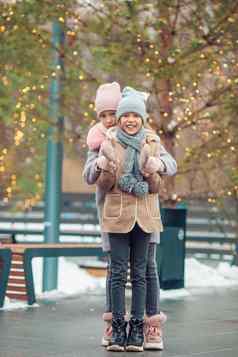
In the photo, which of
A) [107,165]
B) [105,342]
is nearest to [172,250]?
[105,342]

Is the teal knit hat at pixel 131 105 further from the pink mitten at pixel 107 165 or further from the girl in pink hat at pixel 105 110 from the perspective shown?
the pink mitten at pixel 107 165

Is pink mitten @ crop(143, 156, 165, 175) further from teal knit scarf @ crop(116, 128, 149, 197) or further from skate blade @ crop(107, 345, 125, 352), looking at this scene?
skate blade @ crop(107, 345, 125, 352)

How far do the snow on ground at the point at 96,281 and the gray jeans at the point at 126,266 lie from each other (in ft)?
10.9

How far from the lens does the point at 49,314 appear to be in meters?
11.4

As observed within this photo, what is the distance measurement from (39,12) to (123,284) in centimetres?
752

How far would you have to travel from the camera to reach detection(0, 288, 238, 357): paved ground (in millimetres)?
8578

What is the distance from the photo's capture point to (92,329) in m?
10.1

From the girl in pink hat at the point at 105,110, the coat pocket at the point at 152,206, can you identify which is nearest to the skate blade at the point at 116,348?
the coat pocket at the point at 152,206

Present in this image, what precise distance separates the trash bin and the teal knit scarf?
226 inches

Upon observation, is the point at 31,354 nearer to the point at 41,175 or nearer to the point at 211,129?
the point at 211,129

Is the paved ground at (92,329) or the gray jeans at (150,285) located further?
the gray jeans at (150,285)

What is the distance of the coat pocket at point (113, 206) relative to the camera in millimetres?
8594

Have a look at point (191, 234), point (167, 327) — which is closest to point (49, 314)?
point (167, 327)

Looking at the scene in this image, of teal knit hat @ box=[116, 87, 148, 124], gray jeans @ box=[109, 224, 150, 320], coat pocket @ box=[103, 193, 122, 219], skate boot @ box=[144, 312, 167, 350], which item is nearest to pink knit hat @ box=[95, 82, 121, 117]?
teal knit hat @ box=[116, 87, 148, 124]
